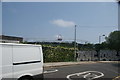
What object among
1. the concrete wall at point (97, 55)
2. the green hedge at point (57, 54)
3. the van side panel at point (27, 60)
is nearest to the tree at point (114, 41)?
the concrete wall at point (97, 55)

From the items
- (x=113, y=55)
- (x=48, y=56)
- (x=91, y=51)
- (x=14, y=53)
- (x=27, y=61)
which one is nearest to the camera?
(x=14, y=53)

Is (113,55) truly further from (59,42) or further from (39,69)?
(39,69)

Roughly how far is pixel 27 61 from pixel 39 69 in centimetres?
82

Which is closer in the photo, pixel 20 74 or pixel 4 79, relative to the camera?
pixel 4 79

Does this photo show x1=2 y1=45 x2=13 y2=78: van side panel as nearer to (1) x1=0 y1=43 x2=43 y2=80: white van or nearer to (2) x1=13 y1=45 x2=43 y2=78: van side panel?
(1) x1=0 y1=43 x2=43 y2=80: white van

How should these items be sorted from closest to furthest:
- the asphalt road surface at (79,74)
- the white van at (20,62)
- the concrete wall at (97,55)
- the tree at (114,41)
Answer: the white van at (20,62) → the asphalt road surface at (79,74) → the concrete wall at (97,55) → the tree at (114,41)

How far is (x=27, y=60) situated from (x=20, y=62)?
0.40 metres

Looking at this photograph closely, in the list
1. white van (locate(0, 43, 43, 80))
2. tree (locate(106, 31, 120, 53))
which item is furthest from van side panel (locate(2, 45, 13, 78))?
tree (locate(106, 31, 120, 53))

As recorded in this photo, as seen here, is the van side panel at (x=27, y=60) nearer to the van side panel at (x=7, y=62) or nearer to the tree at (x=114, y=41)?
the van side panel at (x=7, y=62)

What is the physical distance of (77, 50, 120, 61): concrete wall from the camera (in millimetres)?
36969

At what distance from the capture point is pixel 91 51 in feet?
129

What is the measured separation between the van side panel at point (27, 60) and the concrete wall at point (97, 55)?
28.2 metres

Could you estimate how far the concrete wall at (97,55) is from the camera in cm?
3697

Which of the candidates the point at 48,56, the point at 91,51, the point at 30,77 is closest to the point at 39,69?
the point at 30,77
